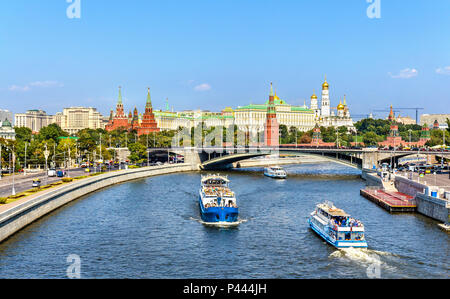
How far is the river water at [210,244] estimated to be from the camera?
37.2 metres

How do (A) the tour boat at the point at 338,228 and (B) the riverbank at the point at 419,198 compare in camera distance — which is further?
(B) the riverbank at the point at 419,198

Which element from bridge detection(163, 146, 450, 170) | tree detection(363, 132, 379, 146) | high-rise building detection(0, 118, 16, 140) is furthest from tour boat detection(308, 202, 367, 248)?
tree detection(363, 132, 379, 146)

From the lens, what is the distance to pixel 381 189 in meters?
A: 77.4

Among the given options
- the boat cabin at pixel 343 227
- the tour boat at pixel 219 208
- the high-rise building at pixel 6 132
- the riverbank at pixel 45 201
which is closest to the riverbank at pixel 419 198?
the boat cabin at pixel 343 227

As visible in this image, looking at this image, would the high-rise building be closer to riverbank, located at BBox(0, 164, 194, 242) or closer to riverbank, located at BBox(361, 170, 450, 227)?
riverbank, located at BBox(0, 164, 194, 242)

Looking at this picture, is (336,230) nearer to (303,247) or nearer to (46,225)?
(303,247)

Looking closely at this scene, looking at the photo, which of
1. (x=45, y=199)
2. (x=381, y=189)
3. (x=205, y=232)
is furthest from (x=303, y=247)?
(x=381, y=189)

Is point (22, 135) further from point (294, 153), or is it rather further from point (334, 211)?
point (334, 211)

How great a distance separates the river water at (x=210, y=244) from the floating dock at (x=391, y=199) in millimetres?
1392

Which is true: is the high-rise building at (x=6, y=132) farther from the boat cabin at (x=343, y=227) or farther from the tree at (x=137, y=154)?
the boat cabin at (x=343, y=227)

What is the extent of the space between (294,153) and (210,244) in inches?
2911

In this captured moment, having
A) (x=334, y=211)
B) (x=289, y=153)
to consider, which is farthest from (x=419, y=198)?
(x=289, y=153)

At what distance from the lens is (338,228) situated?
43.4 meters

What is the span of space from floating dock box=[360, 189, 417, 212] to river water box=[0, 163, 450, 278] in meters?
1.39
